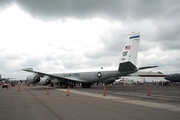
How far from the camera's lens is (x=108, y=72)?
30.0 meters

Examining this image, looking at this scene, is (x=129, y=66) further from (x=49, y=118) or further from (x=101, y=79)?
(x=49, y=118)

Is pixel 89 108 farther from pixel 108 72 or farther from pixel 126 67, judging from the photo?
pixel 108 72

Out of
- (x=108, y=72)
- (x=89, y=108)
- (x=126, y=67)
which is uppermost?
(x=126, y=67)

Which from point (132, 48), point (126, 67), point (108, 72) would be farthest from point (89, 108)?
point (108, 72)

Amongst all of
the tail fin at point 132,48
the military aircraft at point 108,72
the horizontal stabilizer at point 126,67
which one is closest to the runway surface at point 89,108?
the horizontal stabilizer at point 126,67

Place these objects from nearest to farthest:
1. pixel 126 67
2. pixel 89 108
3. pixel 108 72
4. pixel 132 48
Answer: pixel 89 108 < pixel 126 67 < pixel 132 48 < pixel 108 72

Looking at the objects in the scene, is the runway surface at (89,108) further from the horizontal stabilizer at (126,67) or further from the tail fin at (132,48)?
the tail fin at (132,48)

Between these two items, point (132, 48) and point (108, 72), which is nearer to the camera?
point (132, 48)

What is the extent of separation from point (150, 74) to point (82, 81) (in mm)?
85411

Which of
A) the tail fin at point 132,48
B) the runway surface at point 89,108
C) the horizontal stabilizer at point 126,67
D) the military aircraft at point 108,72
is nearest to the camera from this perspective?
the runway surface at point 89,108

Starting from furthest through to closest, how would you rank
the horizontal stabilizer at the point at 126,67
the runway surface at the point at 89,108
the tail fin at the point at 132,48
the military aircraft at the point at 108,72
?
1. the tail fin at the point at 132,48
2. the military aircraft at the point at 108,72
3. the horizontal stabilizer at the point at 126,67
4. the runway surface at the point at 89,108

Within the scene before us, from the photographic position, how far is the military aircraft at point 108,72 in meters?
27.5

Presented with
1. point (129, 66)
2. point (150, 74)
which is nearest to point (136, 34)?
point (129, 66)

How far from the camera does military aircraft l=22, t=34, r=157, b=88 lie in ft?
90.3
